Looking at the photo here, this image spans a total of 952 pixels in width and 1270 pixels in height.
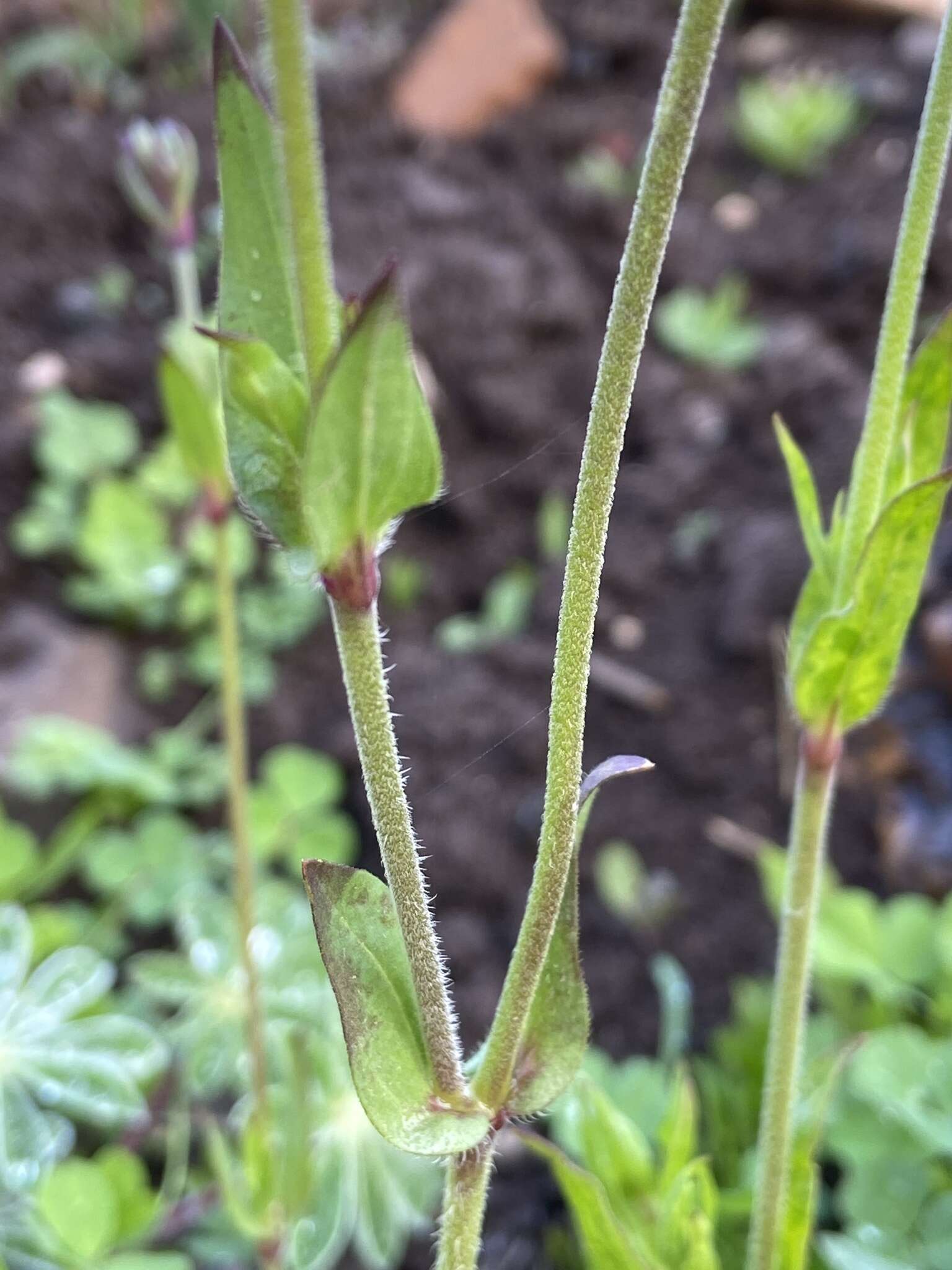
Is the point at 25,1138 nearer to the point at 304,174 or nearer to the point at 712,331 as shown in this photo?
the point at 304,174

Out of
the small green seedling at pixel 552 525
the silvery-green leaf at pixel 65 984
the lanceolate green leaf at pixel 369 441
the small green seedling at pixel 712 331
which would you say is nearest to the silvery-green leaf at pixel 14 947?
the silvery-green leaf at pixel 65 984

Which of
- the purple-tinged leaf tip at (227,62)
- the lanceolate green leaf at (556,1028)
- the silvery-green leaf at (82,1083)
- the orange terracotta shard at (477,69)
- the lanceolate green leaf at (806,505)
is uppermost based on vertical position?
the orange terracotta shard at (477,69)

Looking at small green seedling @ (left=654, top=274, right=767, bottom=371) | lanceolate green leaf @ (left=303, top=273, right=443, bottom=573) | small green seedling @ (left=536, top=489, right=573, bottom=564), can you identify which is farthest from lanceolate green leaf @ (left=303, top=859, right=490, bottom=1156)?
small green seedling @ (left=654, top=274, right=767, bottom=371)

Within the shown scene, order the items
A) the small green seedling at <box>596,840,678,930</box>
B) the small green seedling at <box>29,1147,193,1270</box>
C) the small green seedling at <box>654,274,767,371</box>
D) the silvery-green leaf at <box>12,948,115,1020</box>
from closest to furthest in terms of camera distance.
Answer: the small green seedling at <box>29,1147,193,1270</box> → the silvery-green leaf at <box>12,948,115,1020</box> → the small green seedling at <box>596,840,678,930</box> → the small green seedling at <box>654,274,767,371</box>

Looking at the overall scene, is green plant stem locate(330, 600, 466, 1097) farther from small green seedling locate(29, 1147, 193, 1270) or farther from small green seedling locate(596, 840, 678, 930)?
small green seedling locate(596, 840, 678, 930)

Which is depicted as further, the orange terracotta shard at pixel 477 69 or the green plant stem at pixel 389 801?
the orange terracotta shard at pixel 477 69

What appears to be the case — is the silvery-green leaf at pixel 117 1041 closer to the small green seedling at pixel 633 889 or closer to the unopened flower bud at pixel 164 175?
the small green seedling at pixel 633 889
